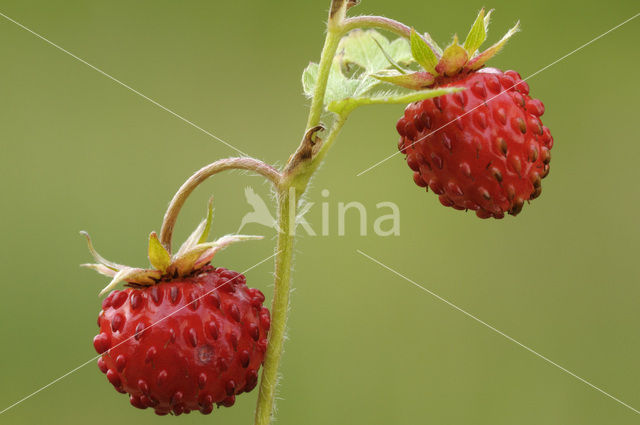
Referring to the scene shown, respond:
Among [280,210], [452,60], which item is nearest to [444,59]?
[452,60]

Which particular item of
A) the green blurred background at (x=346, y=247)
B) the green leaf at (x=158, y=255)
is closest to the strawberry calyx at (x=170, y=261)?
the green leaf at (x=158, y=255)

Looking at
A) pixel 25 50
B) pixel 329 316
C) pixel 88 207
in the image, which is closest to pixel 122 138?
pixel 88 207

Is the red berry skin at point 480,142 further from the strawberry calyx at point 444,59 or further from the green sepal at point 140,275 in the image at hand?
the green sepal at point 140,275

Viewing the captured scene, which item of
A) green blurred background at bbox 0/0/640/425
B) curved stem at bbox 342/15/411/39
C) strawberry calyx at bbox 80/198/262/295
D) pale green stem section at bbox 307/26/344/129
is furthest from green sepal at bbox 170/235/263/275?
green blurred background at bbox 0/0/640/425

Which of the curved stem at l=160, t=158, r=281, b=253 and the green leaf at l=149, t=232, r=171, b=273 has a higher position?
the curved stem at l=160, t=158, r=281, b=253

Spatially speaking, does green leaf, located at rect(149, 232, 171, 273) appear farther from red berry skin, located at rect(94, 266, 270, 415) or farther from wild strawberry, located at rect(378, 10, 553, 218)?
wild strawberry, located at rect(378, 10, 553, 218)

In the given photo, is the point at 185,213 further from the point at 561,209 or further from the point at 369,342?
the point at 561,209
